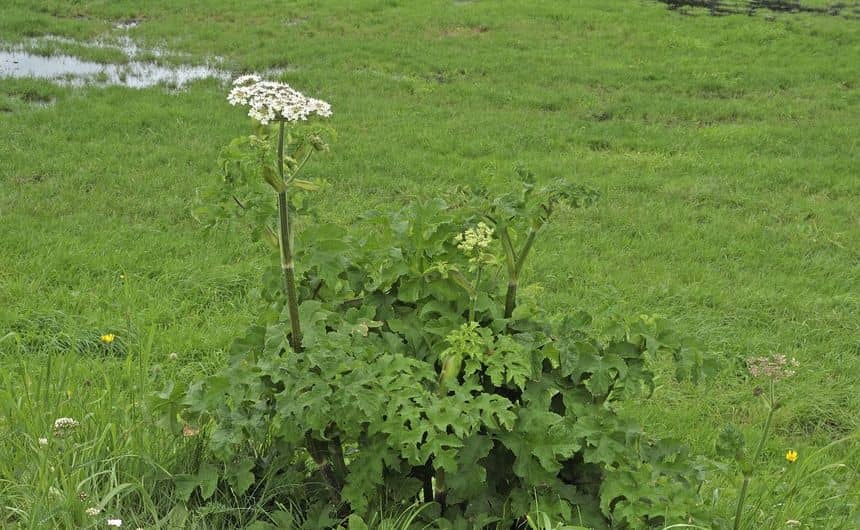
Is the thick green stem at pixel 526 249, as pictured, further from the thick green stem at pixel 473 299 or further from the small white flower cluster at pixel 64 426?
the small white flower cluster at pixel 64 426

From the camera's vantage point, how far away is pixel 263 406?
2.60 metres

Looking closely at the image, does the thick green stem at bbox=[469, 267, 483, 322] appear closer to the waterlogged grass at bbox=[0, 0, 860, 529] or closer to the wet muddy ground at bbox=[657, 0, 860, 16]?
the waterlogged grass at bbox=[0, 0, 860, 529]

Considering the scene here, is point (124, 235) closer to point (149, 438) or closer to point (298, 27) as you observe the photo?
point (149, 438)

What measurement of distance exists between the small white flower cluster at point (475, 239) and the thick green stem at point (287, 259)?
1.71ft

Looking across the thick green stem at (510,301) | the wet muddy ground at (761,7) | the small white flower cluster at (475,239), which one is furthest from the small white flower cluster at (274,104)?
the wet muddy ground at (761,7)

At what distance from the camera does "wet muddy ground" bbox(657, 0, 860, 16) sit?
753 inches

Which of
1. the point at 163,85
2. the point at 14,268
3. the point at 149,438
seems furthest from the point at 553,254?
the point at 163,85

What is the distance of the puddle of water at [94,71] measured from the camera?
12461 millimetres

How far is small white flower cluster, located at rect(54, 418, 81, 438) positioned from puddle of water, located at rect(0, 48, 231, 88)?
33.3 ft

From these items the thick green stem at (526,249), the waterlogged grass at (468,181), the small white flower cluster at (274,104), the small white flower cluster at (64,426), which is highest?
the small white flower cluster at (274,104)

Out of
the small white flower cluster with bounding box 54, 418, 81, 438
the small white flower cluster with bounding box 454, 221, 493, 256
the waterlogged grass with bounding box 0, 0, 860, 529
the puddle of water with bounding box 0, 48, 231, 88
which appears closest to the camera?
the small white flower cluster with bounding box 454, 221, 493, 256

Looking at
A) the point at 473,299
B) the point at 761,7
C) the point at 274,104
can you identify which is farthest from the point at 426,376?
the point at 761,7

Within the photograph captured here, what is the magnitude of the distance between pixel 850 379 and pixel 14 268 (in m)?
5.98

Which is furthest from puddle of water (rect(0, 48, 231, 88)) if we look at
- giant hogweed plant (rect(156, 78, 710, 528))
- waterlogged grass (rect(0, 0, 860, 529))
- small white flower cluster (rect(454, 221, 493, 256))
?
small white flower cluster (rect(454, 221, 493, 256))
